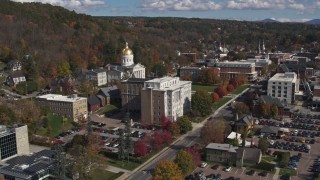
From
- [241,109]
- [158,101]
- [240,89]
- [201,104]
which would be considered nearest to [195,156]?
[158,101]

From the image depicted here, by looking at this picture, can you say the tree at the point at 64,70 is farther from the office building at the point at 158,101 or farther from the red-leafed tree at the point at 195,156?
the red-leafed tree at the point at 195,156

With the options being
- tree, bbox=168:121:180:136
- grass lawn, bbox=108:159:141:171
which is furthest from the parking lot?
tree, bbox=168:121:180:136

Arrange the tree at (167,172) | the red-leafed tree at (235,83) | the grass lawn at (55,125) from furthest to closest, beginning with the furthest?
the red-leafed tree at (235,83) → the grass lawn at (55,125) → the tree at (167,172)

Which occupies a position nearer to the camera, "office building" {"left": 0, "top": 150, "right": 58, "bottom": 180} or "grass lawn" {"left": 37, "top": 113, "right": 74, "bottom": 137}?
"office building" {"left": 0, "top": 150, "right": 58, "bottom": 180}

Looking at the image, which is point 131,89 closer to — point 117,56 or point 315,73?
point 117,56

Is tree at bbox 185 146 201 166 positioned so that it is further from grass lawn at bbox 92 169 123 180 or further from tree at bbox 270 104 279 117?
tree at bbox 270 104 279 117

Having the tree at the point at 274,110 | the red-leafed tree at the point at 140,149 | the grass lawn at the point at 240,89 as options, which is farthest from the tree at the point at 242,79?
the red-leafed tree at the point at 140,149
